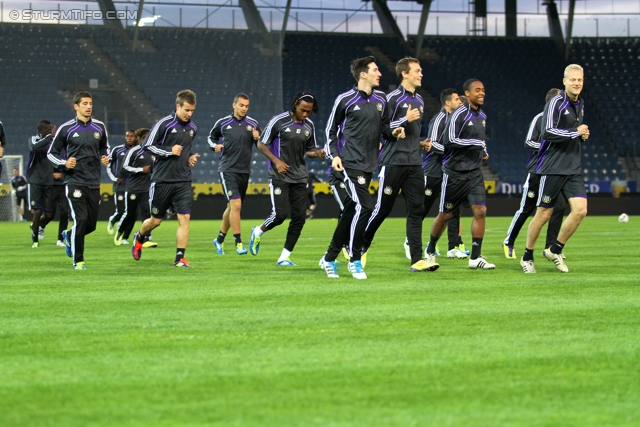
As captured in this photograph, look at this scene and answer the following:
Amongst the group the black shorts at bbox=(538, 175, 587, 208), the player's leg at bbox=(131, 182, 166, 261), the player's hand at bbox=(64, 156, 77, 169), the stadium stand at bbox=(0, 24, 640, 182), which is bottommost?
the player's leg at bbox=(131, 182, 166, 261)

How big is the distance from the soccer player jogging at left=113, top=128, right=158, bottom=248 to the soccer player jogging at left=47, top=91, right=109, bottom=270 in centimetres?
514

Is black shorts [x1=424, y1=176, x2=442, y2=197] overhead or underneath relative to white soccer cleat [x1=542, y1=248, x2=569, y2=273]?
overhead

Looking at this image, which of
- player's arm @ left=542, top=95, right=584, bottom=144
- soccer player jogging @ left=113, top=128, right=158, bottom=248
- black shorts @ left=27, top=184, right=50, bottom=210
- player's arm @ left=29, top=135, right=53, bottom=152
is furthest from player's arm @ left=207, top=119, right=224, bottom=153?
player's arm @ left=542, top=95, right=584, bottom=144

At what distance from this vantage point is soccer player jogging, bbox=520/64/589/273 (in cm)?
1073

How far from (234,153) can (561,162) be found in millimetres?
6059

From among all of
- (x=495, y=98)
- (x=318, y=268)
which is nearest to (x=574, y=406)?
(x=318, y=268)

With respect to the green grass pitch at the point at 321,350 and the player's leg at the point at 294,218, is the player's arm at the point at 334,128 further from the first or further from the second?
the player's leg at the point at 294,218

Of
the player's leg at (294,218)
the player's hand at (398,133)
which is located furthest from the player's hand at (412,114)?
the player's leg at (294,218)

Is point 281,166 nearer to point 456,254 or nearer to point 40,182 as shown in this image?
point 456,254

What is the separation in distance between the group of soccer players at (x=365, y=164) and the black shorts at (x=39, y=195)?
4.83m

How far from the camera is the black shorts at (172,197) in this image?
1236 centimetres

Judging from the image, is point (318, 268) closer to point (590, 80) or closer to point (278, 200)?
point (278, 200)

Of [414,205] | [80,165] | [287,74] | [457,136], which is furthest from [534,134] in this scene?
[287,74]

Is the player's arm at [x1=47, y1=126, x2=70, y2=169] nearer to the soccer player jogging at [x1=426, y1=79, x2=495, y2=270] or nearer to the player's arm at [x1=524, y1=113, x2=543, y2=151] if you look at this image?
the soccer player jogging at [x1=426, y1=79, x2=495, y2=270]
